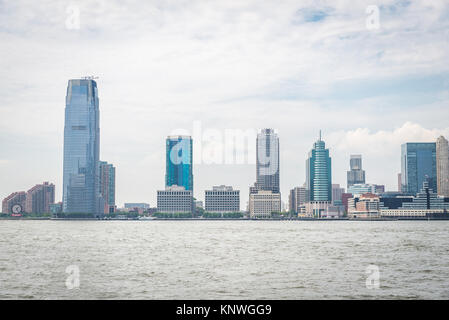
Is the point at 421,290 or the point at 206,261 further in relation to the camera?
the point at 206,261

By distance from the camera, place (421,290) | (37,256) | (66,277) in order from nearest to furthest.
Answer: (421,290), (66,277), (37,256)

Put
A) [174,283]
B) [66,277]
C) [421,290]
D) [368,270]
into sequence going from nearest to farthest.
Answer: [421,290]
[174,283]
[66,277]
[368,270]

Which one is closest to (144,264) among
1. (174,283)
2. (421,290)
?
(174,283)
